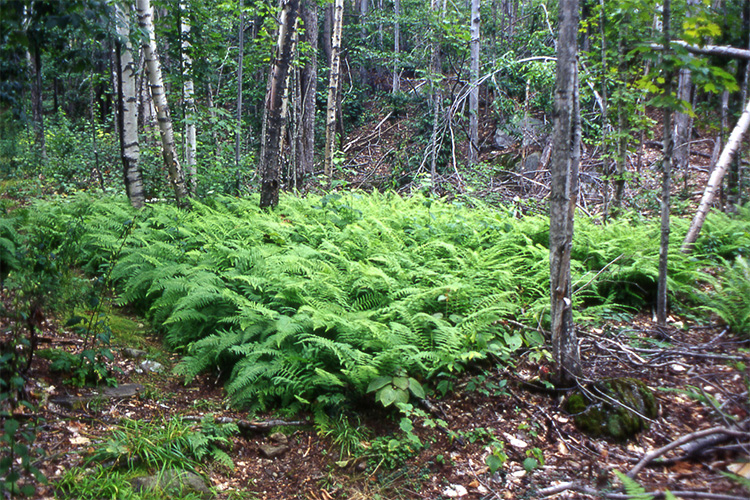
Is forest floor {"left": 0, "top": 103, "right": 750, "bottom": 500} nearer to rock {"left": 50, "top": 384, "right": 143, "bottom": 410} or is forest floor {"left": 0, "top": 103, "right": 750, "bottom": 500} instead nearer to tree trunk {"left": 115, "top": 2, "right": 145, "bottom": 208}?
rock {"left": 50, "top": 384, "right": 143, "bottom": 410}

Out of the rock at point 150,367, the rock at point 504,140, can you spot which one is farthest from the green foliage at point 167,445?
the rock at point 504,140

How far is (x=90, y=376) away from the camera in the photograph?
392 centimetres

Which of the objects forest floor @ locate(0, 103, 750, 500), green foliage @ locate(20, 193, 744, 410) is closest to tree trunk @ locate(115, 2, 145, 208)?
green foliage @ locate(20, 193, 744, 410)

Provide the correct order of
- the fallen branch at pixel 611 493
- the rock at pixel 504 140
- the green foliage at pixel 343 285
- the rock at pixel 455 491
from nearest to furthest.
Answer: the fallen branch at pixel 611 493 → the rock at pixel 455 491 → the green foliage at pixel 343 285 → the rock at pixel 504 140

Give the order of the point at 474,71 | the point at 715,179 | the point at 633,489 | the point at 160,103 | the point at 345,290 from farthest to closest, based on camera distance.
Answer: the point at 474,71, the point at 160,103, the point at 715,179, the point at 345,290, the point at 633,489

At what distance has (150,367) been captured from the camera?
14.5ft

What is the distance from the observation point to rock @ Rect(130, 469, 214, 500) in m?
2.93

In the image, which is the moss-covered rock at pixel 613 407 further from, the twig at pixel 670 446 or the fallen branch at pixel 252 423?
the fallen branch at pixel 252 423

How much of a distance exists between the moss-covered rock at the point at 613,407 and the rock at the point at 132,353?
3.77 m

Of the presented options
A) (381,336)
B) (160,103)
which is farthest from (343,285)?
(160,103)

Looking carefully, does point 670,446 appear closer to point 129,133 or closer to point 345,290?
point 345,290

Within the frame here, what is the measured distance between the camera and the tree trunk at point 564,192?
3.29 m

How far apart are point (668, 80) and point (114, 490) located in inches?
196

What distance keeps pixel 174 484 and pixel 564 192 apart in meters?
3.21
